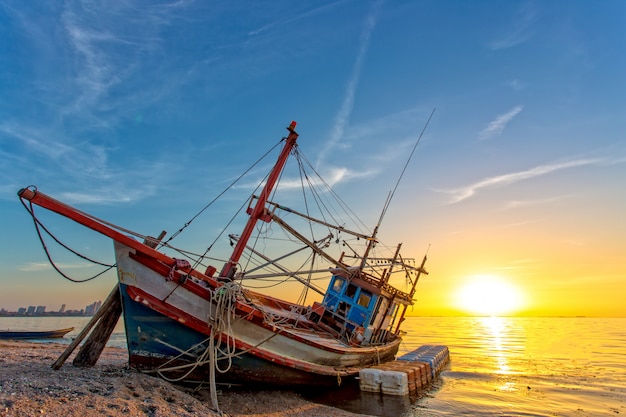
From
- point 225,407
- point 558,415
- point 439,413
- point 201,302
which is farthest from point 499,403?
point 201,302

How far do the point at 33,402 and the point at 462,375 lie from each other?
18647 millimetres

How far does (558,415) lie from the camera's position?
11.0 metres

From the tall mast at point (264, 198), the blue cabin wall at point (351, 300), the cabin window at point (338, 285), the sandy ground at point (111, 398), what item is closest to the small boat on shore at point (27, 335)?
the sandy ground at point (111, 398)

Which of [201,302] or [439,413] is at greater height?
[201,302]

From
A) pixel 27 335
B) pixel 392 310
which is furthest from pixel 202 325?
pixel 27 335

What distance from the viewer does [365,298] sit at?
54.6 ft

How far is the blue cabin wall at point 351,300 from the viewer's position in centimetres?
1633

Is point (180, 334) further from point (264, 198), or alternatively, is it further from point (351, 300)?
point (351, 300)

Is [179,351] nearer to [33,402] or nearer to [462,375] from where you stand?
[33,402]

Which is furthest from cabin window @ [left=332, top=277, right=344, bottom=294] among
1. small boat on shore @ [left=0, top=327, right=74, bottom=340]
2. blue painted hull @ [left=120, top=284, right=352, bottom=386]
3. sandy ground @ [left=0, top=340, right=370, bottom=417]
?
small boat on shore @ [left=0, top=327, right=74, bottom=340]

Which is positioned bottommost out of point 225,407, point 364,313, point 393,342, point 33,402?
point 225,407

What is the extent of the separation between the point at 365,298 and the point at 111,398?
12.0m

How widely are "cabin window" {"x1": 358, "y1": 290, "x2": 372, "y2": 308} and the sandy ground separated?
685cm

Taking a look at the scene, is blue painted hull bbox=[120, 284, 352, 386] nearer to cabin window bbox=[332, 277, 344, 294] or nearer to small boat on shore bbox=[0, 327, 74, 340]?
cabin window bbox=[332, 277, 344, 294]
